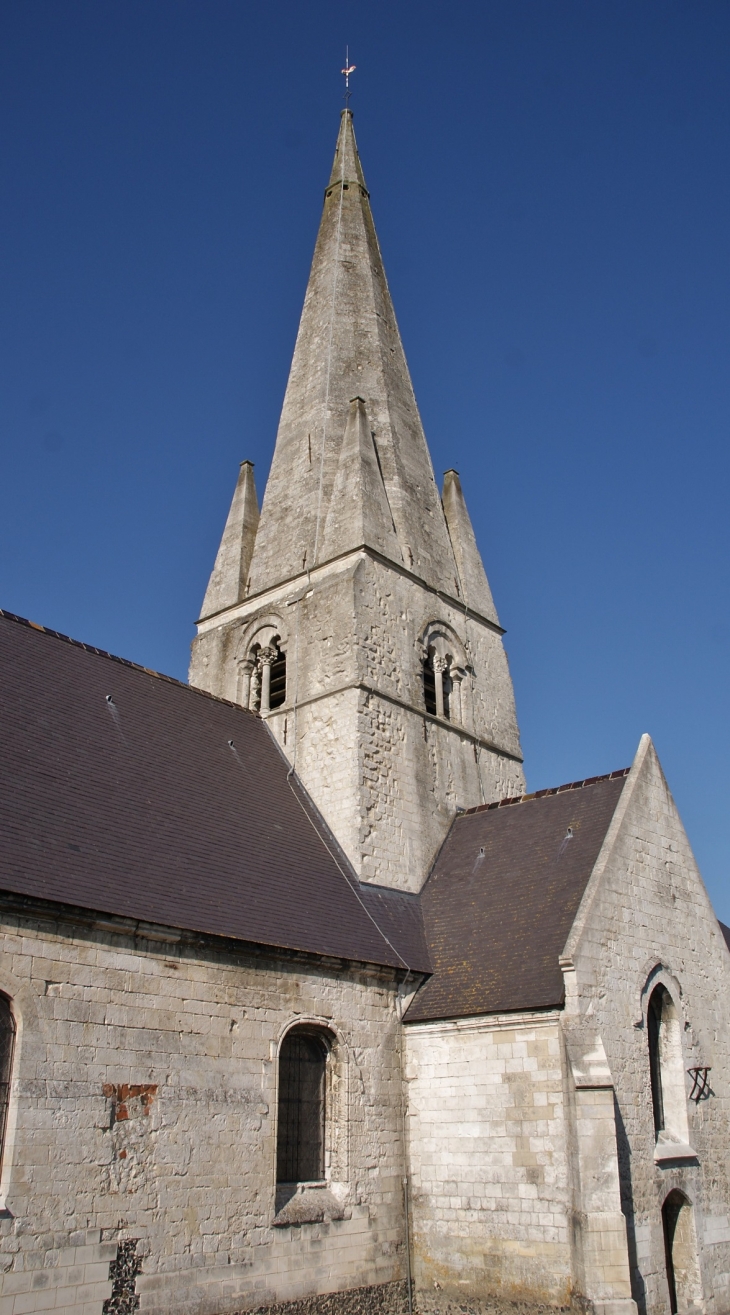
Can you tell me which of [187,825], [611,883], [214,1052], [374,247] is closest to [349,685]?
[187,825]

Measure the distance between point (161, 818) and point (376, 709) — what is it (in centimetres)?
529

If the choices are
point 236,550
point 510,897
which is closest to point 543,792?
point 510,897

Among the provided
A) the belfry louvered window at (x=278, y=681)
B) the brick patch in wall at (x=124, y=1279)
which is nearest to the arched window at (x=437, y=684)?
the belfry louvered window at (x=278, y=681)

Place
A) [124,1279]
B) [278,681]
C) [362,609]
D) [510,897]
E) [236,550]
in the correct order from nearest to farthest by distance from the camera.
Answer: [124,1279] → [510,897] → [362,609] → [278,681] → [236,550]

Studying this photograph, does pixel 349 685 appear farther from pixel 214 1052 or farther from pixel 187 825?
pixel 214 1052

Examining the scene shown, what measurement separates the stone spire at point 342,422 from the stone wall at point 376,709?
3.06 ft

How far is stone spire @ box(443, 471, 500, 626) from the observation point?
2245 cm

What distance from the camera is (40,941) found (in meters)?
10.8

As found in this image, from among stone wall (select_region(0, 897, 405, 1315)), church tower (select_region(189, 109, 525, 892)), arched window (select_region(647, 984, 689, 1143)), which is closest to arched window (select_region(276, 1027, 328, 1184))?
stone wall (select_region(0, 897, 405, 1315))

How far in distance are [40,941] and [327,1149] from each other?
5323mm

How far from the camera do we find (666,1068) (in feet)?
49.2

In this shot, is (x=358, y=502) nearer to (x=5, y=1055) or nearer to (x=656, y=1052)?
(x=656, y=1052)

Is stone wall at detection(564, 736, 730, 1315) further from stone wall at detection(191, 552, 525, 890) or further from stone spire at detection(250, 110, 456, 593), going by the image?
stone spire at detection(250, 110, 456, 593)

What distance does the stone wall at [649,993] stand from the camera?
13195mm
